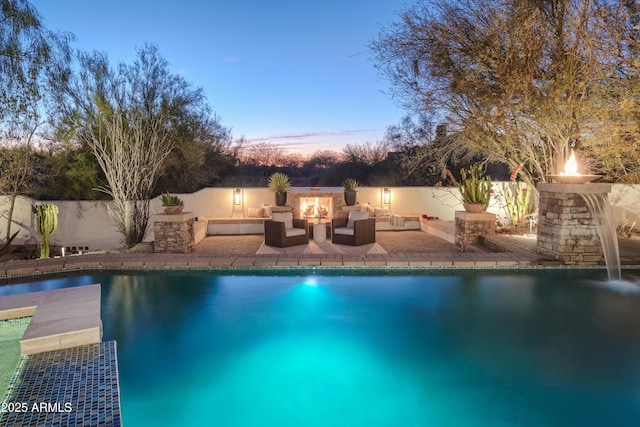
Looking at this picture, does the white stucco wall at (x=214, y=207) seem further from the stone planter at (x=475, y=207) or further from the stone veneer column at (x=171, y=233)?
the stone veneer column at (x=171, y=233)

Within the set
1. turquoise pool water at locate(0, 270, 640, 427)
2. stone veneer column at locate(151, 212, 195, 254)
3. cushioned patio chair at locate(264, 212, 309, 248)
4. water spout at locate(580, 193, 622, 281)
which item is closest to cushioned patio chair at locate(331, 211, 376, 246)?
cushioned patio chair at locate(264, 212, 309, 248)

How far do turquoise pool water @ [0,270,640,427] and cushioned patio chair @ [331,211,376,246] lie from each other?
8.98 feet

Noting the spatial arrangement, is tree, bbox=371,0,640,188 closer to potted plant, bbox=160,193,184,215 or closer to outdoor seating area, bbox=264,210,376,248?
outdoor seating area, bbox=264,210,376,248

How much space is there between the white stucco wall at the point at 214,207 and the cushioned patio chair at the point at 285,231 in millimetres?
3702

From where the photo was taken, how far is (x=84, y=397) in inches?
114

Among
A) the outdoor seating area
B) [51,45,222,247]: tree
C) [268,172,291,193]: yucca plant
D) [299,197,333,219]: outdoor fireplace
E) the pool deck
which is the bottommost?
the pool deck

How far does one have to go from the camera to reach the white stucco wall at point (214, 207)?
36.8ft

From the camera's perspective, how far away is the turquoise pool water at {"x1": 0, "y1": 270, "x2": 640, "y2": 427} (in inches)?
137

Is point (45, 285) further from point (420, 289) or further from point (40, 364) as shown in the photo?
point (420, 289)

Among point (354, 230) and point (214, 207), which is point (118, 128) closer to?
point (214, 207)

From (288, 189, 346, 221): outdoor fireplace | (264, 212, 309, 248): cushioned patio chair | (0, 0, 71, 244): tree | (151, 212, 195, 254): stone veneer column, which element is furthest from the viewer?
(288, 189, 346, 221): outdoor fireplace

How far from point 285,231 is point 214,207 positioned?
16.4 feet

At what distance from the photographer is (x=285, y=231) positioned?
380 inches

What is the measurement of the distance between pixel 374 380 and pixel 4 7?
39.2 ft
